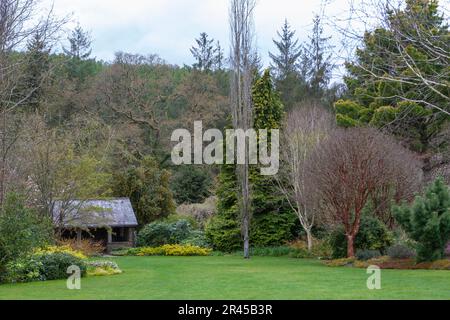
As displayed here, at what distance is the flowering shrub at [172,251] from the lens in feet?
97.3

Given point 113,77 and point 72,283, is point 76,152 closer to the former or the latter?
point 113,77

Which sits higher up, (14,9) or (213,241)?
(14,9)

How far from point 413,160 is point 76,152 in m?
17.4

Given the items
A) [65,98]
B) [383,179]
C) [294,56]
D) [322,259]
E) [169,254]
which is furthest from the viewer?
[294,56]

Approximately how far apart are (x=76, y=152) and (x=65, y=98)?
10362mm

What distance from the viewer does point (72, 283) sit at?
1430 centimetres

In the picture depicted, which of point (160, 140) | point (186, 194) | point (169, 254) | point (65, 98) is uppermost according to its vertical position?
point (65, 98)

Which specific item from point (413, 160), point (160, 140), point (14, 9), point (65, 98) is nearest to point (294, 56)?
point (160, 140)

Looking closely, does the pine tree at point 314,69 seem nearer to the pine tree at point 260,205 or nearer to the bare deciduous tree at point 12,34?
the pine tree at point 260,205

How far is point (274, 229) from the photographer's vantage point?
3006 cm

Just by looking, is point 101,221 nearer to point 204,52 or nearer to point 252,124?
point 252,124

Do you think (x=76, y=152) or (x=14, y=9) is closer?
(x=14, y=9)
